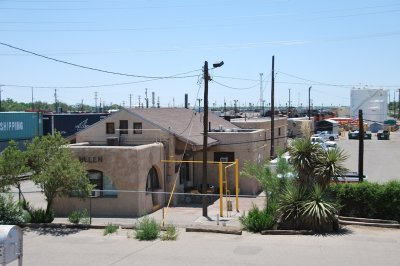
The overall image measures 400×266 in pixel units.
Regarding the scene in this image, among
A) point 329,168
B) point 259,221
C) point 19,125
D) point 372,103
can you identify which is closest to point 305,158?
point 329,168

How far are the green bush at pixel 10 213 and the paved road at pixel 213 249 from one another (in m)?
1.29

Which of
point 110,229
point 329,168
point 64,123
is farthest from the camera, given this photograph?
point 64,123

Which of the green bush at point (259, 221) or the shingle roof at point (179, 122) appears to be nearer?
the green bush at point (259, 221)

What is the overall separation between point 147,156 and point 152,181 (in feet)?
7.68

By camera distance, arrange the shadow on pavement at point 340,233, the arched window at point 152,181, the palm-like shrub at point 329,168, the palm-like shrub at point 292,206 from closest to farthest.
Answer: the shadow on pavement at point 340,233, the palm-like shrub at point 292,206, the palm-like shrub at point 329,168, the arched window at point 152,181

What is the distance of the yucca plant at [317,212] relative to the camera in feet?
63.1

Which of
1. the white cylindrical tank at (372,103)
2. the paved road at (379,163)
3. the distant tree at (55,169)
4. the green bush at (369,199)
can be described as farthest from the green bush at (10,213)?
the white cylindrical tank at (372,103)

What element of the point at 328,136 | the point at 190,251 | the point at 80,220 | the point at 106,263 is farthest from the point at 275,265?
the point at 328,136

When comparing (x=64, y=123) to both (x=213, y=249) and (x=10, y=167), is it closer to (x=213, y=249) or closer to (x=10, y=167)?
(x=10, y=167)

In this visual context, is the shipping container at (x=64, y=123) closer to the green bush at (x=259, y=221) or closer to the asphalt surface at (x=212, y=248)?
the asphalt surface at (x=212, y=248)

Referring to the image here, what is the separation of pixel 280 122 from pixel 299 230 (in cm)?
3352

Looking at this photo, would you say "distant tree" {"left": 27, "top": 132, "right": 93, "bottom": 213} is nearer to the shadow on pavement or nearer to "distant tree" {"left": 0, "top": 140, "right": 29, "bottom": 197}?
"distant tree" {"left": 0, "top": 140, "right": 29, "bottom": 197}

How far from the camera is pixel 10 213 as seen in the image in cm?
2108

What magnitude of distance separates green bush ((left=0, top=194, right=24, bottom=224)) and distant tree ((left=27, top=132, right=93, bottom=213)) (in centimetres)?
117
